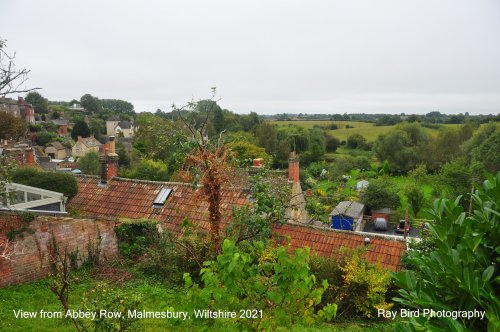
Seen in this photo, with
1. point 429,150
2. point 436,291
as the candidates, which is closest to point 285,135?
point 429,150

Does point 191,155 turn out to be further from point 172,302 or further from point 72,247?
point 72,247

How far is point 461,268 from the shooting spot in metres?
2.29

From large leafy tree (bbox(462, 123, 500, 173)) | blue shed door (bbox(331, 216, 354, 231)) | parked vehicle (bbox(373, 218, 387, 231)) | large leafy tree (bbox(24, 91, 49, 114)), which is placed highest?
large leafy tree (bbox(24, 91, 49, 114))

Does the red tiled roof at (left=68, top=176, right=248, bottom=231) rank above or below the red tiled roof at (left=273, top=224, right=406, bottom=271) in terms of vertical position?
above

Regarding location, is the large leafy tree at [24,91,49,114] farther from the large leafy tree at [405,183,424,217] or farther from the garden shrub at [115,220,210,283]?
the garden shrub at [115,220,210,283]

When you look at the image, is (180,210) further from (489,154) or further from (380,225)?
(489,154)

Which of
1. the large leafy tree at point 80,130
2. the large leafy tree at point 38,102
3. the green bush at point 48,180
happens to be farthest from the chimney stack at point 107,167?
the large leafy tree at point 38,102

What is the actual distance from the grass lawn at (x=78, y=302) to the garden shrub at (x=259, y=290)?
2.02 metres

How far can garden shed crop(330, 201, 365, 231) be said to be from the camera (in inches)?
1000

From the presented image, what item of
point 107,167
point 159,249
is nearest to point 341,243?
point 159,249

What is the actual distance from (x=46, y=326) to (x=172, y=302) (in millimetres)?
2626

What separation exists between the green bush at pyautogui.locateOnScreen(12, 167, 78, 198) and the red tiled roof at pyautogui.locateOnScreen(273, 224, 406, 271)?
897 centimetres

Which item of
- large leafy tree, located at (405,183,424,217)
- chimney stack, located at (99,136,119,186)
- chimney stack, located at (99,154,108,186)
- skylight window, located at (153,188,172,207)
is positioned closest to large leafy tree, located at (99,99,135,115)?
large leafy tree, located at (405,183,424,217)

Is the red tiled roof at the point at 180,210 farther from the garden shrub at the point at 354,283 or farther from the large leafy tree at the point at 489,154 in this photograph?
the large leafy tree at the point at 489,154
